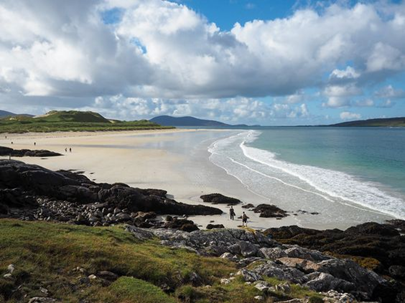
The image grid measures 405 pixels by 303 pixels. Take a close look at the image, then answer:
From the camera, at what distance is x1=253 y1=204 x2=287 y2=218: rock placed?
24.6 metres

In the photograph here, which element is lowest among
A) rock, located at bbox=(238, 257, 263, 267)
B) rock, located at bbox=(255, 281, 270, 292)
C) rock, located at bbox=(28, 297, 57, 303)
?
rock, located at bbox=(238, 257, 263, 267)

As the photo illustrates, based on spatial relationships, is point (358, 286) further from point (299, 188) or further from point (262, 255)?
point (299, 188)

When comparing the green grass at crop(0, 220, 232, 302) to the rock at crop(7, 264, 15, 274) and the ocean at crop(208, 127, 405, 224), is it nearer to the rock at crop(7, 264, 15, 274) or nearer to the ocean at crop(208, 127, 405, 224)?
the rock at crop(7, 264, 15, 274)

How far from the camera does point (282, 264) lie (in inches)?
509

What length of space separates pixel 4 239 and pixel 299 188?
2857cm

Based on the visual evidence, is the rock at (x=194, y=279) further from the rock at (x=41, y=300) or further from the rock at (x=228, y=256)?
the rock at (x=41, y=300)

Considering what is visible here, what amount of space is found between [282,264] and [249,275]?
2.44m

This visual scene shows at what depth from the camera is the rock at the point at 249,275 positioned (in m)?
10.9

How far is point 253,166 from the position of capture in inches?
1940

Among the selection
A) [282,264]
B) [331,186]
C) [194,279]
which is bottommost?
[331,186]

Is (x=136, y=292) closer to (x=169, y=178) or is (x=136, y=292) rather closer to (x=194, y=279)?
(x=194, y=279)

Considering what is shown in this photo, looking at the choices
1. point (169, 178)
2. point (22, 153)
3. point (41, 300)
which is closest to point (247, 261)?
point (41, 300)

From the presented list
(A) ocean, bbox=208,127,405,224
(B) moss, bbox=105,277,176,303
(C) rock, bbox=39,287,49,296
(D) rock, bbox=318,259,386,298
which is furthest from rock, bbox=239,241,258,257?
(A) ocean, bbox=208,127,405,224

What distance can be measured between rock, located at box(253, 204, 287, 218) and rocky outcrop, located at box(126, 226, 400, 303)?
8.82 m
